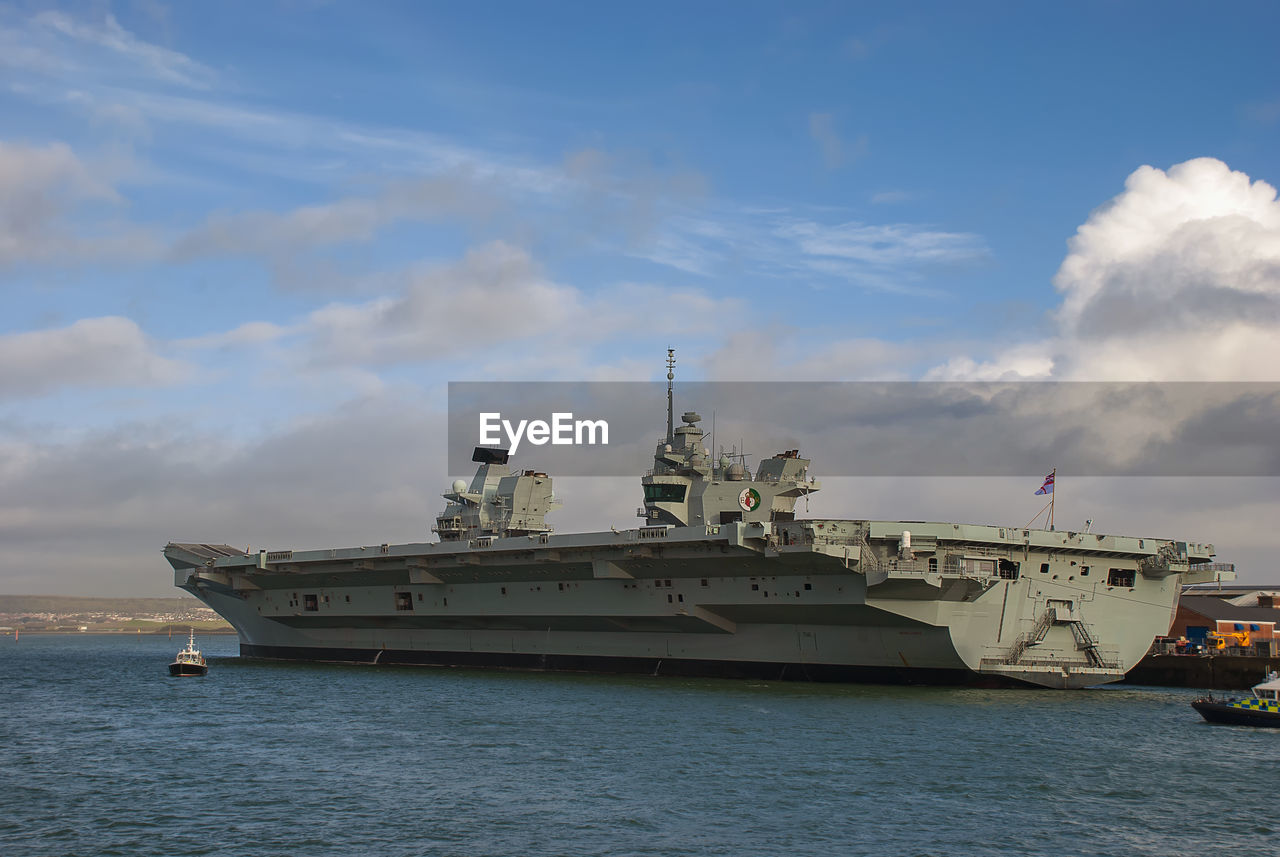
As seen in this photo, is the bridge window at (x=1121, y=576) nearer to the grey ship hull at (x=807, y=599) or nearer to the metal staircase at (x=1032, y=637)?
the grey ship hull at (x=807, y=599)

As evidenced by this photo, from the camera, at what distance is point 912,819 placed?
15.0 m

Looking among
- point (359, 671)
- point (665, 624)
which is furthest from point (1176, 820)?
point (359, 671)

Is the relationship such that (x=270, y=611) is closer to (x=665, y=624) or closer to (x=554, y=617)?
(x=554, y=617)

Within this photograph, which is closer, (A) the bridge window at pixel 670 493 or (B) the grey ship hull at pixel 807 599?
(B) the grey ship hull at pixel 807 599

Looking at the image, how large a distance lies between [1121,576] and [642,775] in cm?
1793

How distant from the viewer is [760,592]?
2975 centimetres

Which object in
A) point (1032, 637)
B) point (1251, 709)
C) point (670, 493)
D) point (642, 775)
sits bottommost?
point (642, 775)

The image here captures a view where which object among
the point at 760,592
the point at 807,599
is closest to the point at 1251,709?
the point at 807,599

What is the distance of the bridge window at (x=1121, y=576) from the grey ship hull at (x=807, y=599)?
1.4 inches

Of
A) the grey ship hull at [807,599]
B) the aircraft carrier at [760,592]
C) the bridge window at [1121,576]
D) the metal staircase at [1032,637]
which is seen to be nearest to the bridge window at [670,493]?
the aircraft carrier at [760,592]

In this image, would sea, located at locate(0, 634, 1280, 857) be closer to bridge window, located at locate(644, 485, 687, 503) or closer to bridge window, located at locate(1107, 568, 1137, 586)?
bridge window, located at locate(1107, 568, 1137, 586)

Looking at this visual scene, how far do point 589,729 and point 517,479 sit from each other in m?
20.6

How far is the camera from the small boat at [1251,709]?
2428cm

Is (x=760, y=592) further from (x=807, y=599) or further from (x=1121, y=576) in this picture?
(x=1121, y=576)
